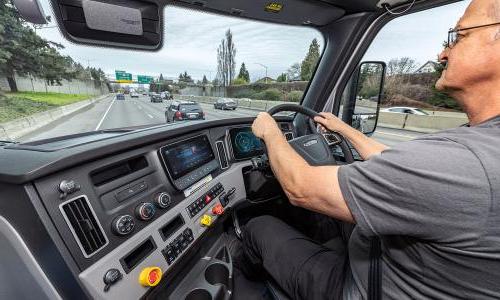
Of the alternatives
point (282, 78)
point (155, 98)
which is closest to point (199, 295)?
point (282, 78)

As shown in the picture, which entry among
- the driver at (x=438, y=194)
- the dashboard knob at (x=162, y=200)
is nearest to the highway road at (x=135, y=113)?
the dashboard knob at (x=162, y=200)

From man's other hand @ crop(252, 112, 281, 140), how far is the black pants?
0.65m

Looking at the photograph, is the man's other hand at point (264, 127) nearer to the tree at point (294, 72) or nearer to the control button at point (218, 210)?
the control button at point (218, 210)

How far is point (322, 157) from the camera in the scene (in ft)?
5.90

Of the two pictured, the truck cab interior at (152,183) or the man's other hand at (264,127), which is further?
the man's other hand at (264,127)

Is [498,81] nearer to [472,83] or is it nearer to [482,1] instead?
[472,83]

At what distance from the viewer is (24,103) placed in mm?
1935

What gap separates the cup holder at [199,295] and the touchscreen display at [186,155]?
67 centimetres

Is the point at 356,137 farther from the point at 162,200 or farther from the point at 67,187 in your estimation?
the point at 67,187

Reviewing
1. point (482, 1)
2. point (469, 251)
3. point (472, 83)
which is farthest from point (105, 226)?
point (482, 1)

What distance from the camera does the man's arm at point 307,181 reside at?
0.94m

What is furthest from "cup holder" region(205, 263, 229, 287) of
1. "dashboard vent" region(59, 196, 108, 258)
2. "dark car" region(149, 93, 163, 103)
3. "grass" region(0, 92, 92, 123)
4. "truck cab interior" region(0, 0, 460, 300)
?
"dark car" region(149, 93, 163, 103)

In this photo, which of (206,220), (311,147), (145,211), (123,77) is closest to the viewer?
(145,211)

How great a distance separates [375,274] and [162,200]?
101 cm
